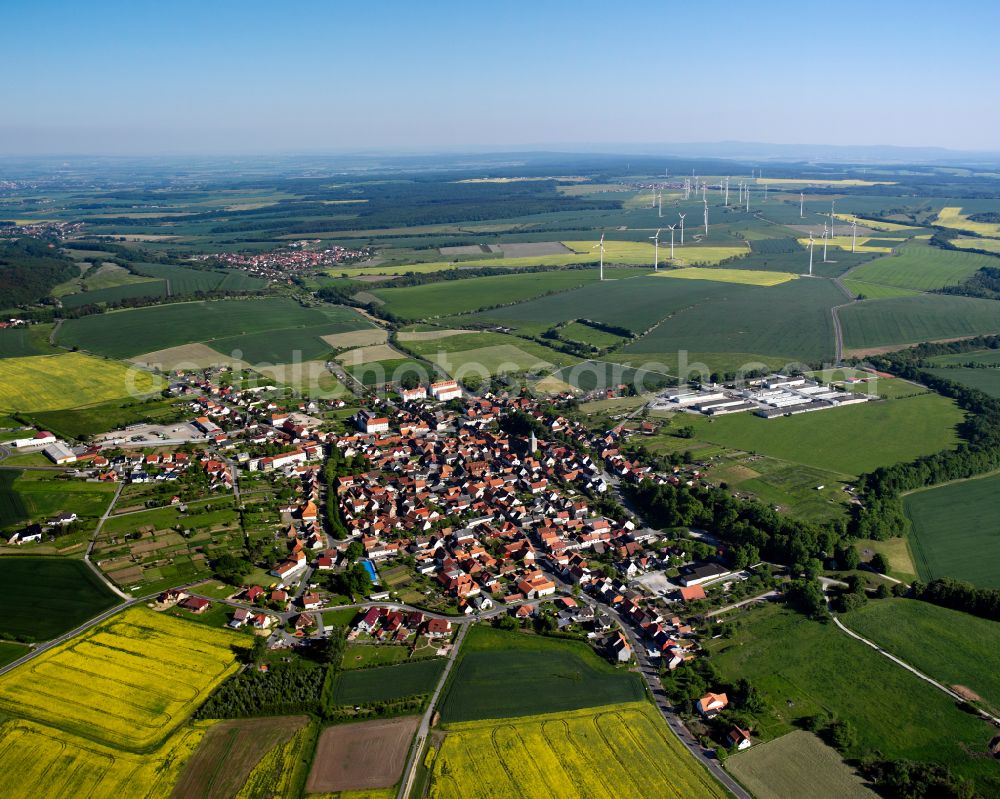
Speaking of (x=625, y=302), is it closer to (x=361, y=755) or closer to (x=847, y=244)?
(x=847, y=244)

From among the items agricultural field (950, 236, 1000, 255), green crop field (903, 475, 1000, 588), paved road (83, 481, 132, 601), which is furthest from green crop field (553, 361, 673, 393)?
agricultural field (950, 236, 1000, 255)

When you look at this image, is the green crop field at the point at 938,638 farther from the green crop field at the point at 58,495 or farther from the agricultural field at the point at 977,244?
the agricultural field at the point at 977,244

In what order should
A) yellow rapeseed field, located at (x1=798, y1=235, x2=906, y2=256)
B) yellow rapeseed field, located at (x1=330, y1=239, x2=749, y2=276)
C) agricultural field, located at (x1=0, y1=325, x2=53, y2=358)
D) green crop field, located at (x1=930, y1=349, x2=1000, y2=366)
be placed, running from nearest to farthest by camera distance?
green crop field, located at (x1=930, y1=349, x2=1000, y2=366), agricultural field, located at (x1=0, y1=325, x2=53, y2=358), yellow rapeseed field, located at (x1=330, y1=239, x2=749, y2=276), yellow rapeseed field, located at (x1=798, y1=235, x2=906, y2=256)

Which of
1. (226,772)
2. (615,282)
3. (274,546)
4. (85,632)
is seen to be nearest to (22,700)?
(85,632)

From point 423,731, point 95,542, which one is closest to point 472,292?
point 95,542

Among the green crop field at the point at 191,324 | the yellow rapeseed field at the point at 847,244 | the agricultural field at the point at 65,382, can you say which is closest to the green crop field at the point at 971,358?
the yellow rapeseed field at the point at 847,244

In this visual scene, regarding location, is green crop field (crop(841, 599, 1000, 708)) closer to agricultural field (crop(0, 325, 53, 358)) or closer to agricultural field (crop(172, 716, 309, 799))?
agricultural field (crop(172, 716, 309, 799))

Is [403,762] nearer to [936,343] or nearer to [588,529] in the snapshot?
[588,529]
